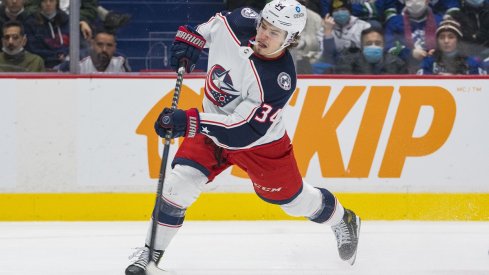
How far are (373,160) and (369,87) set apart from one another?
0.40 m

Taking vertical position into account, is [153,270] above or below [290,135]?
above

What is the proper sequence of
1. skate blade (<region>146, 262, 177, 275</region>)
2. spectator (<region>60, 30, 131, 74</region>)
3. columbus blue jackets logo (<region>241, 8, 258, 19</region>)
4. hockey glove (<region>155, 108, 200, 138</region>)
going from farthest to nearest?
1. spectator (<region>60, 30, 131, 74</region>)
2. columbus blue jackets logo (<region>241, 8, 258, 19</region>)
3. skate blade (<region>146, 262, 177, 275</region>)
4. hockey glove (<region>155, 108, 200, 138</region>)

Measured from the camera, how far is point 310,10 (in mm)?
5270

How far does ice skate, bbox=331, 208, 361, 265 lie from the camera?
13.5 feet

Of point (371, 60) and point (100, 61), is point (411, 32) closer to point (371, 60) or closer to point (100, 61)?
point (371, 60)

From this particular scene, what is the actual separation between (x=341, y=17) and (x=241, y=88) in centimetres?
179

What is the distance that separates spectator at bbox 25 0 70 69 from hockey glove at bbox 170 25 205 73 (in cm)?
152

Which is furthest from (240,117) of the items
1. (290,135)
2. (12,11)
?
(12,11)

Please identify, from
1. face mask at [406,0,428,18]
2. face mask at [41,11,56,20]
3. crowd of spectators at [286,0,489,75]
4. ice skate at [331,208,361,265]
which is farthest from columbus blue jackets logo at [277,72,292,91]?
face mask at [41,11,56,20]

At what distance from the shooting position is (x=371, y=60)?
5309 millimetres

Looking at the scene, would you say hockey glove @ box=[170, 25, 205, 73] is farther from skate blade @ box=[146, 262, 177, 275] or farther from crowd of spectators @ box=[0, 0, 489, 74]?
crowd of spectators @ box=[0, 0, 489, 74]

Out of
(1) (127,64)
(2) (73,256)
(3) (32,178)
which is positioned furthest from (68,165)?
(2) (73,256)

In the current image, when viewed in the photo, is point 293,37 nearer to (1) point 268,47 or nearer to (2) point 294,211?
(1) point 268,47

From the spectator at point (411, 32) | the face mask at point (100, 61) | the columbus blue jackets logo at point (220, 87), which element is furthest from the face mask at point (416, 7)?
the columbus blue jackets logo at point (220, 87)
